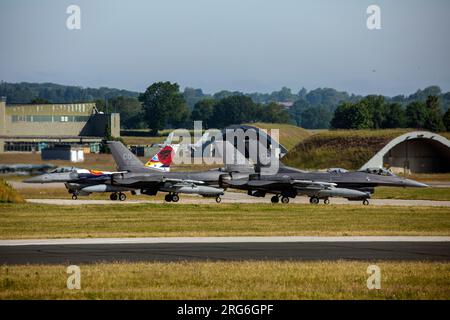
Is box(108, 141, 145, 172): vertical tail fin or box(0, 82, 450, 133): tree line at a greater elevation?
box(0, 82, 450, 133): tree line

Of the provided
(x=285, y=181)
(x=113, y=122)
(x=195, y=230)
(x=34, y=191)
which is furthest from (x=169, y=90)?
(x=195, y=230)

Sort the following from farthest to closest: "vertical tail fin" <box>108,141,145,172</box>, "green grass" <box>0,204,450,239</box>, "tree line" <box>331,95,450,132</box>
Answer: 1. "tree line" <box>331,95,450,132</box>
2. "vertical tail fin" <box>108,141,145,172</box>
3. "green grass" <box>0,204,450,239</box>

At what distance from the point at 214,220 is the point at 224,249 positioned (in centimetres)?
986

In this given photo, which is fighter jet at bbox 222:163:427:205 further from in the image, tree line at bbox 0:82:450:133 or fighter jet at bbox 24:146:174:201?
tree line at bbox 0:82:450:133

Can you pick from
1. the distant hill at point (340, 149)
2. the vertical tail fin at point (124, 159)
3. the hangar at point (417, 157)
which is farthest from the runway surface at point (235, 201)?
the hangar at point (417, 157)

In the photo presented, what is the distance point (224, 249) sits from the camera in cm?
2391

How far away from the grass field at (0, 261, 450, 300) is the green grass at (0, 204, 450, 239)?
27.7 ft

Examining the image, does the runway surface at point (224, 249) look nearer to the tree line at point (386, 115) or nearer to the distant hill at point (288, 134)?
the distant hill at point (288, 134)

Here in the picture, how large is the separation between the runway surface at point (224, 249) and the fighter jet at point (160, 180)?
18753 mm

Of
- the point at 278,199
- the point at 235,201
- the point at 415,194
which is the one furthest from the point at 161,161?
the point at 415,194

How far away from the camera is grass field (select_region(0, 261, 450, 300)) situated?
16.1m

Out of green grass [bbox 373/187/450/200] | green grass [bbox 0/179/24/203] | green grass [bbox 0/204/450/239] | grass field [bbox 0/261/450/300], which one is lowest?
green grass [bbox 373/187/450/200]

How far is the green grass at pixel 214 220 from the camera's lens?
29031 mm

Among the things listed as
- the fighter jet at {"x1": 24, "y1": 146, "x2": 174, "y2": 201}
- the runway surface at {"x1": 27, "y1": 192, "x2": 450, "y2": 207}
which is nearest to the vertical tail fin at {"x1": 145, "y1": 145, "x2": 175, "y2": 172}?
the runway surface at {"x1": 27, "y1": 192, "x2": 450, "y2": 207}
